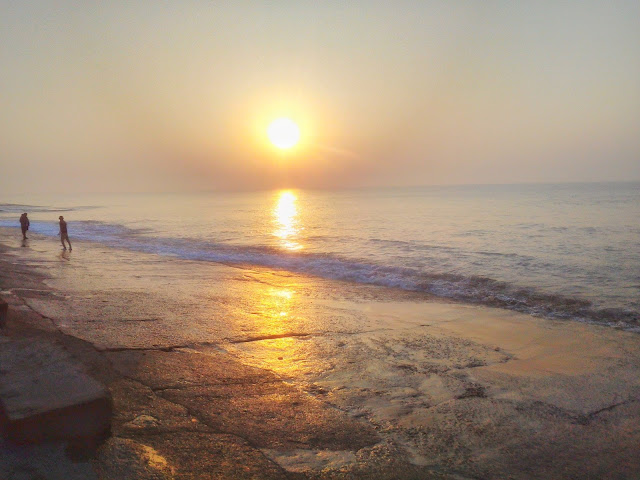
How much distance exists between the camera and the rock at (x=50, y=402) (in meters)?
3.70

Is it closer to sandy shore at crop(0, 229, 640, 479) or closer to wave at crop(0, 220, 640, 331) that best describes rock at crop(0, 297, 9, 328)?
sandy shore at crop(0, 229, 640, 479)

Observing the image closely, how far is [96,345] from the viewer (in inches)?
272

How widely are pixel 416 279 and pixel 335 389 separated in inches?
450

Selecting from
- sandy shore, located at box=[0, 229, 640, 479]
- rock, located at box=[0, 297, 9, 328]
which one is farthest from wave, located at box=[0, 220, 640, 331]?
rock, located at box=[0, 297, 9, 328]

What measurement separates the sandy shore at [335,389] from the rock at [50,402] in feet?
0.42

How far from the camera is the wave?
11973 millimetres

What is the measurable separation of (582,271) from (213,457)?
57.5ft

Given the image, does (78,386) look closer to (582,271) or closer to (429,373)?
(429,373)

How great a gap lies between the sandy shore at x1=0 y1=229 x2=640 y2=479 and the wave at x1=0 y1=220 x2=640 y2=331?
1480mm

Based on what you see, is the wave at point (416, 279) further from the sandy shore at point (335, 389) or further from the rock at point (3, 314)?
the rock at point (3, 314)

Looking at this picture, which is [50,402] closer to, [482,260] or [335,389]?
[335,389]

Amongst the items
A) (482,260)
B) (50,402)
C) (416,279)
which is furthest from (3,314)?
(482,260)

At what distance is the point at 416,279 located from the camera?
55.7 ft

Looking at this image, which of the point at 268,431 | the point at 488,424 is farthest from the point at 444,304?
the point at 268,431
